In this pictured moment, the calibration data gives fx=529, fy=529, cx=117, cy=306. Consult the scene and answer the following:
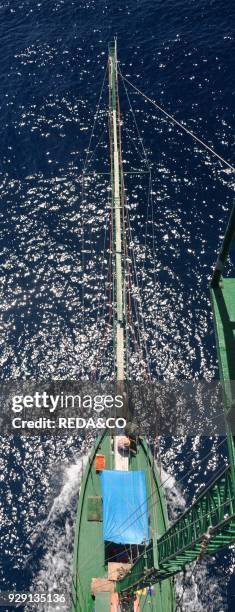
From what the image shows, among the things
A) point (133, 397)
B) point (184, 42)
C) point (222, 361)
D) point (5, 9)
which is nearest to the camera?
point (222, 361)

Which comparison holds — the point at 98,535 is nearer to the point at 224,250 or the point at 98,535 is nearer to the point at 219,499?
the point at 219,499

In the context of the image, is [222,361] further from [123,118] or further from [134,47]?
[134,47]

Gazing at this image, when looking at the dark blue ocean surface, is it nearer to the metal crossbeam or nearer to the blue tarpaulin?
the blue tarpaulin

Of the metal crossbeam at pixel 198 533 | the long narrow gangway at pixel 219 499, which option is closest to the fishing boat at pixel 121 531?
the metal crossbeam at pixel 198 533

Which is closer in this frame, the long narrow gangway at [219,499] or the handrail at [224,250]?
the long narrow gangway at [219,499]

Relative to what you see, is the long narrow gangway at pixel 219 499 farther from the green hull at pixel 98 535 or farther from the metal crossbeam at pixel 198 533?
the green hull at pixel 98 535

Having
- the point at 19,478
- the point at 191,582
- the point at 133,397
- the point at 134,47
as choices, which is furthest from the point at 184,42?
the point at 191,582
